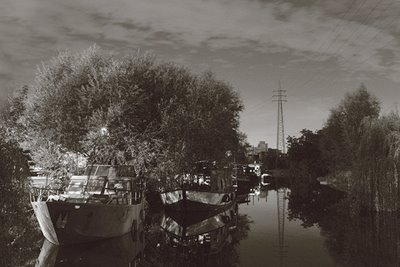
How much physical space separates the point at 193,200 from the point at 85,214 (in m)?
14.2

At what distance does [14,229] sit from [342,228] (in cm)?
1971

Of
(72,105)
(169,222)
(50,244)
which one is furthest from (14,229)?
(72,105)

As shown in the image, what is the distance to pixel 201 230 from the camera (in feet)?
88.8

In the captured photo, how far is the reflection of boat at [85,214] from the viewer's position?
20.0 m

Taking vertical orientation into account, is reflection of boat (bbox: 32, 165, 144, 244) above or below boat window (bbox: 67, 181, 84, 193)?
below

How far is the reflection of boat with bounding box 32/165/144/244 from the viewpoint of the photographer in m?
20.0

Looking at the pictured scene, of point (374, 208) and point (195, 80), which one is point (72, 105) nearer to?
point (195, 80)

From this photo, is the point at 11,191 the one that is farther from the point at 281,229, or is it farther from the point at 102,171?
the point at 281,229

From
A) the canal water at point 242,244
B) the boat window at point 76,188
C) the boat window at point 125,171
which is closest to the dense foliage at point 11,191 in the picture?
the canal water at point 242,244

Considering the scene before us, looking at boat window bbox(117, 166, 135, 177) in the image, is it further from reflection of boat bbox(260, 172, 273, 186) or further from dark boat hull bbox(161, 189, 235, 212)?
reflection of boat bbox(260, 172, 273, 186)

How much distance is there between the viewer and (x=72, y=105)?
115 ft

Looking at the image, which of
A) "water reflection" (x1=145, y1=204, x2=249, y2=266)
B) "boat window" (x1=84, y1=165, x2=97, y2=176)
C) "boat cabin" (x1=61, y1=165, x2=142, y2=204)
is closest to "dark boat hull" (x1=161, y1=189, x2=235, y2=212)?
"water reflection" (x1=145, y1=204, x2=249, y2=266)

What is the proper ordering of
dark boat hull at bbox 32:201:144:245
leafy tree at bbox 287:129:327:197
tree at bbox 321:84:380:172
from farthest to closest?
leafy tree at bbox 287:129:327:197
tree at bbox 321:84:380:172
dark boat hull at bbox 32:201:144:245

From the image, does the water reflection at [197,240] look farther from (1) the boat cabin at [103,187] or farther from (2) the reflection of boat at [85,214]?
(1) the boat cabin at [103,187]
